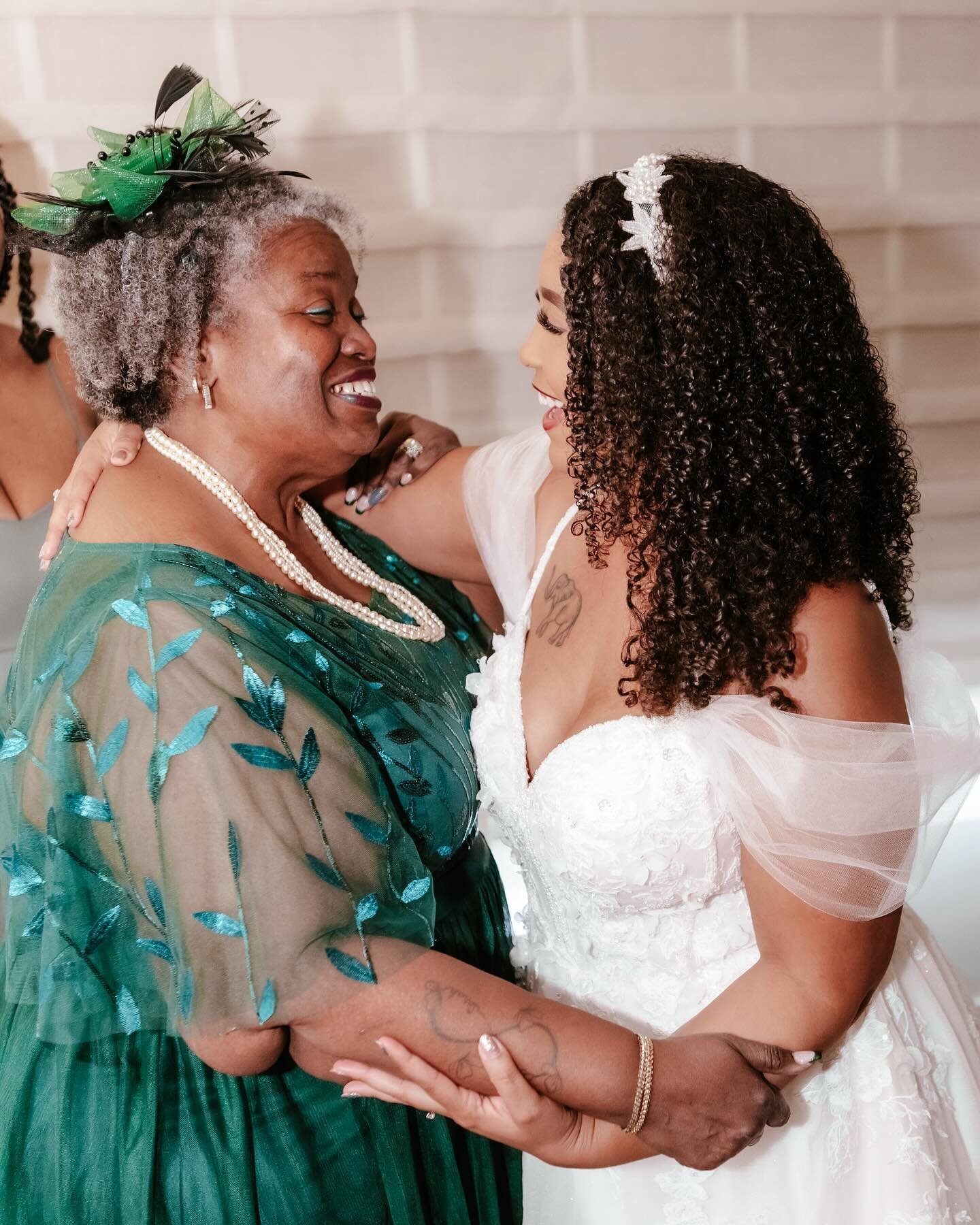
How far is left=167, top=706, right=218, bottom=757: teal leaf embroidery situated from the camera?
1.13 m

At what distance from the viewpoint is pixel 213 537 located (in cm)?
136

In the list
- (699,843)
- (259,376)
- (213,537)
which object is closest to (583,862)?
(699,843)

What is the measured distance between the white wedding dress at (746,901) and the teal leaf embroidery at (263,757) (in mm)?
303

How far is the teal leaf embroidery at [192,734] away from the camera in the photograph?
113 cm

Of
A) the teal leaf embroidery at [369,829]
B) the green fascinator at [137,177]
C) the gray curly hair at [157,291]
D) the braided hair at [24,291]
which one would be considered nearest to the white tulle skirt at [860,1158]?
the teal leaf embroidery at [369,829]

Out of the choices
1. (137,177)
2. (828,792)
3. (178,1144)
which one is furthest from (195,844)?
(137,177)

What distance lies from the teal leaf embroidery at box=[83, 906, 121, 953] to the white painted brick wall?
110 cm

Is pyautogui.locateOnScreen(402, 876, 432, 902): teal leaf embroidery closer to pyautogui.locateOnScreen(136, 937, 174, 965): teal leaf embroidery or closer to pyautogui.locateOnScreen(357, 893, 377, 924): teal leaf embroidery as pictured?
pyautogui.locateOnScreen(357, 893, 377, 924): teal leaf embroidery

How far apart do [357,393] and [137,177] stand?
0.33 m

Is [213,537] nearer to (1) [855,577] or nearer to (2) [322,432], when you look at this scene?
(2) [322,432]

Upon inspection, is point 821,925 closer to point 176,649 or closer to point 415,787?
point 415,787

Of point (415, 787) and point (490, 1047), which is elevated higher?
point (415, 787)

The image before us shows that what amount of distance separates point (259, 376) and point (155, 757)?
1.56 feet

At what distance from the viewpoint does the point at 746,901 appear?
1339 mm
